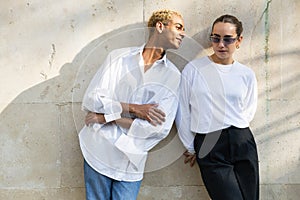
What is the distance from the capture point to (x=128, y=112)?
2.70m

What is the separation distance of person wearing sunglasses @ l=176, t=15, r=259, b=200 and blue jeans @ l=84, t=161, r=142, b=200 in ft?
1.51

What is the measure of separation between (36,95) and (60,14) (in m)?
0.53

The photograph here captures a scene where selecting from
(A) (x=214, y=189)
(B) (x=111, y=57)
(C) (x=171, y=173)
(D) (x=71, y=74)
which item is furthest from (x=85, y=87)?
(A) (x=214, y=189)

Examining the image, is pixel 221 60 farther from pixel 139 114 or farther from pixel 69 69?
pixel 69 69

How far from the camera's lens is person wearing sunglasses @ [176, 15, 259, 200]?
269cm

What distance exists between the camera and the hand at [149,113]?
267 cm

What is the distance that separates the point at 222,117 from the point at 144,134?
1.52 ft

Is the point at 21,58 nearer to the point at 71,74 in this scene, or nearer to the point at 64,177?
the point at 71,74

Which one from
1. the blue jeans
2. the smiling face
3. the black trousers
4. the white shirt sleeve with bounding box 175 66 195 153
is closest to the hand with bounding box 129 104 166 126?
the white shirt sleeve with bounding box 175 66 195 153

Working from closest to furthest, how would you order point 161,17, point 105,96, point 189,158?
point 105,96 < point 161,17 < point 189,158

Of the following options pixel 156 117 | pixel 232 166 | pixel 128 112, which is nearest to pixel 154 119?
pixel 156 117

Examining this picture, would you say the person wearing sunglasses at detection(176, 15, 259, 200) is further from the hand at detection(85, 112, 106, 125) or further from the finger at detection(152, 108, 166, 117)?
the hand at detection(85, 112, 106, 125)

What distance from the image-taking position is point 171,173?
9.86 ft

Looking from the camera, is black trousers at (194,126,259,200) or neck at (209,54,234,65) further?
neck at (209,54,234,65)
